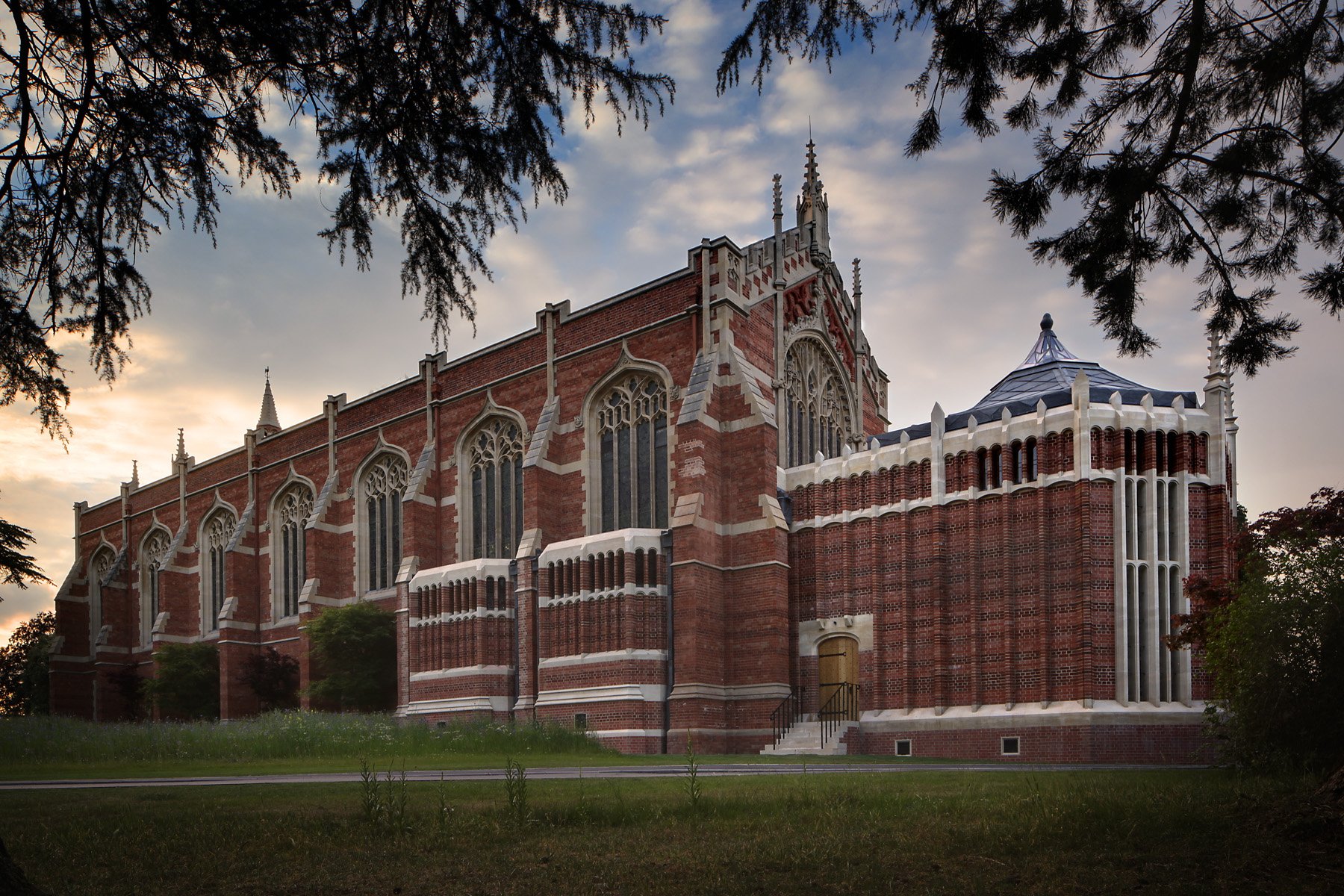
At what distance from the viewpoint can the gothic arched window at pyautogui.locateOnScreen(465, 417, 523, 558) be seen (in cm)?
3419

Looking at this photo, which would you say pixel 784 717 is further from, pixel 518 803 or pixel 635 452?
pixel 518 803

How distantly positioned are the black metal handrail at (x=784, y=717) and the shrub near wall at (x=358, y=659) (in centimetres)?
1420

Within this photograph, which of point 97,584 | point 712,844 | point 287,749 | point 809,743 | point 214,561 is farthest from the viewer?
point 97,584

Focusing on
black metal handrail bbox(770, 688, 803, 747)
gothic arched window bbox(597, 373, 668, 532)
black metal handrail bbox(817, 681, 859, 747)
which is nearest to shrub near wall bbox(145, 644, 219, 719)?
gothic arched window bbox(597, 373, 668, 532)

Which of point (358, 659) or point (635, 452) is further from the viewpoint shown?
point (358, 659)

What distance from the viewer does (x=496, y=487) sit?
3475 cm

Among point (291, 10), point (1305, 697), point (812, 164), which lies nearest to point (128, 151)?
point (291, 10)

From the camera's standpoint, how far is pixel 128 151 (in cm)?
746

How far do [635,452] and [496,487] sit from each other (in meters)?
5.88

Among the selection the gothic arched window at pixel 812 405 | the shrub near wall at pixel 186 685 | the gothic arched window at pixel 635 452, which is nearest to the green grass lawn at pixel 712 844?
the gothic arched window at pixel 635 452

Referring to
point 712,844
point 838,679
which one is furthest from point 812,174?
point 712,844

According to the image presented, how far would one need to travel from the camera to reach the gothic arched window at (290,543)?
42.6 metres

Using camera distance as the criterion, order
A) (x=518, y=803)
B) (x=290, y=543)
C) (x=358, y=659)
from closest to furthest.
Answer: (x=518, y=803)
(x=358, y=659)
(x=290, y=543)

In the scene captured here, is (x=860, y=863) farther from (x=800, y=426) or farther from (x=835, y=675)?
(x=800, y=426)
